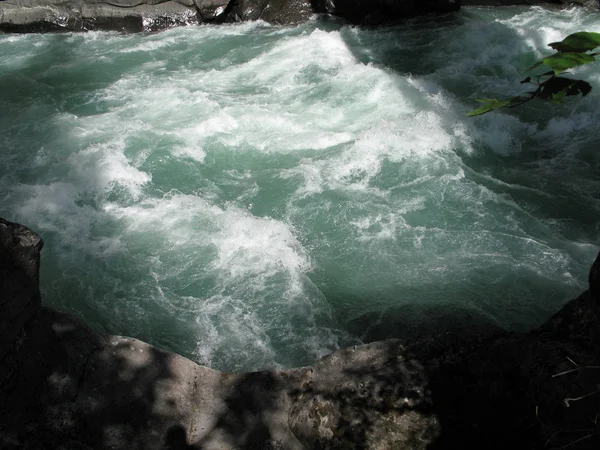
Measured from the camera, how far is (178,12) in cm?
1138

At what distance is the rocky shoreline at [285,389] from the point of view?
262cm

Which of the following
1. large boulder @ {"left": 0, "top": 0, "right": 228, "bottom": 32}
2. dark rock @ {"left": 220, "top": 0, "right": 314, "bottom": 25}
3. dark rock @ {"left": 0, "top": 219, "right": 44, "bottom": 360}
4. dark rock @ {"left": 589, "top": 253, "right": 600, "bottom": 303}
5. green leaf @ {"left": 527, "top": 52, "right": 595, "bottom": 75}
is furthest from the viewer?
dark rock @ {"left": 220, "top": 0, "right": 314, "bottom": 25}

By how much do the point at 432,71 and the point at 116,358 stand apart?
716 cm

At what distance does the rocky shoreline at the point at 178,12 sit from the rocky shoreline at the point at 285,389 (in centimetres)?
930

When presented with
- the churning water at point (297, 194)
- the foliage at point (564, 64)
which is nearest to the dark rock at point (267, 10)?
the churning water at point (297, 194)

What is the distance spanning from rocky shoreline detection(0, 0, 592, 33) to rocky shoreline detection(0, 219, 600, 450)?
9.30m

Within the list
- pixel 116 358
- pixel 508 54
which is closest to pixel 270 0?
pixel 508 54

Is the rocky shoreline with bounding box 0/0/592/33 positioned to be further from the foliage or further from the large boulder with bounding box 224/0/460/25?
the foliage

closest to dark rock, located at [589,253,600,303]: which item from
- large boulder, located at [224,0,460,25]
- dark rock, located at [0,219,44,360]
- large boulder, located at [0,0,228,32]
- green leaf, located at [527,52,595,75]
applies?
green leaf, located at [527,52,595,75]

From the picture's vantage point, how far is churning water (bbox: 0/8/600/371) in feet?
15.4

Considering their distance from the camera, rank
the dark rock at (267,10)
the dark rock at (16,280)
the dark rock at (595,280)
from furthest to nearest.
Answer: the dark rock at (267,10), the dark rock at (16,280), the dark rock at (595,280)

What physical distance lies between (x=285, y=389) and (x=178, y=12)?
10223 mm

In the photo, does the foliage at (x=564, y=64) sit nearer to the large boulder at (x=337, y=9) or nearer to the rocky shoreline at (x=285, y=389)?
the rocky shoreline at (x=285, y=389)

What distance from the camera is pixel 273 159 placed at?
21.4 ft
